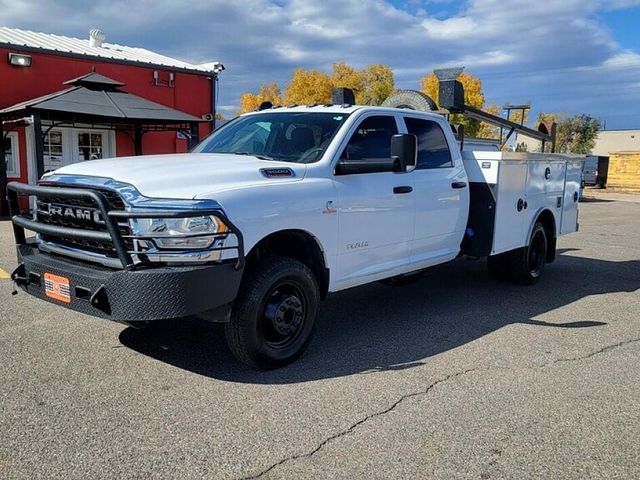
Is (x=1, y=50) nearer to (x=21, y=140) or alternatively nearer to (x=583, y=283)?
(x=21, y=140)

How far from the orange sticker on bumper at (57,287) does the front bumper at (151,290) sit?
2 centimetres

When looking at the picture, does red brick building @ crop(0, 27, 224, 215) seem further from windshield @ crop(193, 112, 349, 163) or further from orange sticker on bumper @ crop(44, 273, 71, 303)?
orange sticker on bumper @ crop(44, 273, 71, 303)

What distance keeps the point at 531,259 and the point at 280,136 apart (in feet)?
13.2

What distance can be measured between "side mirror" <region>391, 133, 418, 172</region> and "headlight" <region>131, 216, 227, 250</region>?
1805mm

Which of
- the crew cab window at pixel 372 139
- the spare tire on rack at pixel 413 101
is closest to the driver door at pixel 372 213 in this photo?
the crew cab window at pixel 372 139

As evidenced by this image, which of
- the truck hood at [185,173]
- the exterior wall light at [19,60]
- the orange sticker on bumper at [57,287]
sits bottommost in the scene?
the orange sticker on bumper at [57,287]

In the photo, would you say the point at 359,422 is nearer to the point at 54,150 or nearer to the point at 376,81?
the point at 54,150

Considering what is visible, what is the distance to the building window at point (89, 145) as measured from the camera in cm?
1642

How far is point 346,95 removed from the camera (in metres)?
6.71

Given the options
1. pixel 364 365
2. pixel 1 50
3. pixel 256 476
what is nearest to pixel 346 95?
pixel 364 365

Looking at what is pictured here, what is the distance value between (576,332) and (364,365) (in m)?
2.32

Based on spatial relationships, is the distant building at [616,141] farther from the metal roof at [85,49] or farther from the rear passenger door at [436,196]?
the rear passenger door at [436,196]

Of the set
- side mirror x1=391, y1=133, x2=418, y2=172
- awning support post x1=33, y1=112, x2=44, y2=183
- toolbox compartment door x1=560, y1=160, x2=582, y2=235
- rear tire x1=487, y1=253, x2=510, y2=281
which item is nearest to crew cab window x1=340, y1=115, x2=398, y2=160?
side mirror x1=391, y1=133, x2=418, y2=172

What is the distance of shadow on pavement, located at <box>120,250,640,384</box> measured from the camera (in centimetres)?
455
